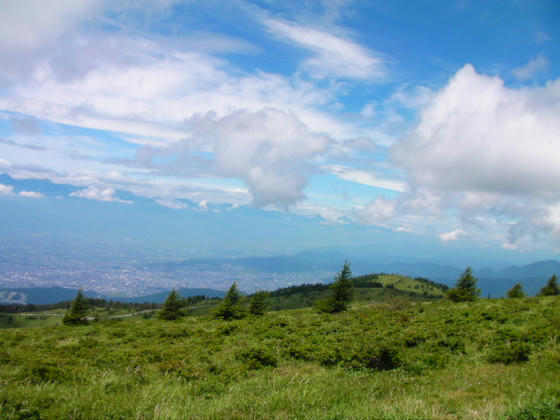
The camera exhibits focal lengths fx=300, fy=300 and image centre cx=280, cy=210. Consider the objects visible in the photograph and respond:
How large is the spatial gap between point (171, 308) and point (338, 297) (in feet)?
75.3

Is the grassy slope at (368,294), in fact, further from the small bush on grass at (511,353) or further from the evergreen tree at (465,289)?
the small bush on grass at (511,353)

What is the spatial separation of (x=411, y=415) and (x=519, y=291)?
68.2 m

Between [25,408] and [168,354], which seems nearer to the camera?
[25,408]

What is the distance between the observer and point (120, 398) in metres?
6.19

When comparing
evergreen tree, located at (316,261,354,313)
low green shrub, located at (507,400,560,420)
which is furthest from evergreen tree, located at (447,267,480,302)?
low green shrub, located at (507,400,560,420)

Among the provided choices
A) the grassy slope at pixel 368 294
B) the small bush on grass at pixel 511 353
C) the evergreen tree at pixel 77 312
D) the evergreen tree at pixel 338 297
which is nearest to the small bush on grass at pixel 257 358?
the small bush on grass at pixel 511 353

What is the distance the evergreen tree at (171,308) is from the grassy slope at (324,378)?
2853cm

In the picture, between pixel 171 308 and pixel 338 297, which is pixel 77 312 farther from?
pixel 338 297

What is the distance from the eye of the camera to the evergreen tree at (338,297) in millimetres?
39219

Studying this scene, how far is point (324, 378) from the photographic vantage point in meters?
7.96

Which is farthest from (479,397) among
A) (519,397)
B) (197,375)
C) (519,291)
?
(519,291)

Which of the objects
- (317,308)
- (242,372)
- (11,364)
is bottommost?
(317,308)

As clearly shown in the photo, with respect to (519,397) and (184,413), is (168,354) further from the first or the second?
(519,397)

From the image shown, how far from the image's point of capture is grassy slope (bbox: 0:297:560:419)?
17.5 feet
